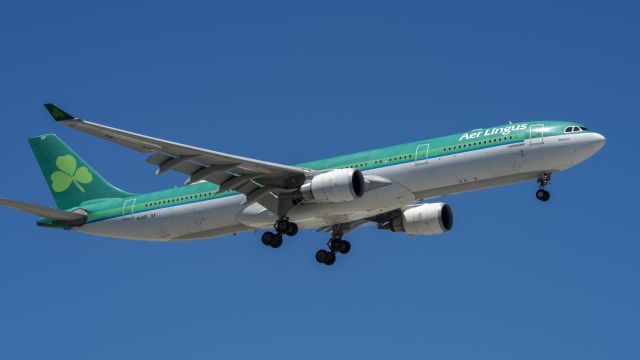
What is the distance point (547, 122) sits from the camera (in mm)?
47344

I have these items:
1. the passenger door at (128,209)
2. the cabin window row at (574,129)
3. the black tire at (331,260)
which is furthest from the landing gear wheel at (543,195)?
the passenger door at (128,209)

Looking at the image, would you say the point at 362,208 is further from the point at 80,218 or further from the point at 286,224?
the point at 80,218

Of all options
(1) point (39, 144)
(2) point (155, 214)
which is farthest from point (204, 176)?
(1) point (39, 144)

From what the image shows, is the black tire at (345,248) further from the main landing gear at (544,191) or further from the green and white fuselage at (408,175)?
the main landing gear at (544,191)

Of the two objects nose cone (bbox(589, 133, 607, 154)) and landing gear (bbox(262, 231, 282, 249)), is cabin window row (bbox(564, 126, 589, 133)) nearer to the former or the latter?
nose cone (bbox(589, 133, 607, 154))

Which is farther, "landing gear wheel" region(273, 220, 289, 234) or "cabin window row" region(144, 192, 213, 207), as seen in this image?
"cabin window row" region(144, 192, 213, 207)

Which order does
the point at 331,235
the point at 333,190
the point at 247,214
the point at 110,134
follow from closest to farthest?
the point at 110,134 → the point at 333,190 → the point at 247,214 → the point at 331,235

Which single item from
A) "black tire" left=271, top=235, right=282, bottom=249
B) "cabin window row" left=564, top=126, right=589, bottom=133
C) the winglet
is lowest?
"black tire" left=271, top=235, right=282, bottom=249

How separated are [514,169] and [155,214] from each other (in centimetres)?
Result: 1687

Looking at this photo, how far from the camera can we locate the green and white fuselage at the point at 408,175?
4659 cm

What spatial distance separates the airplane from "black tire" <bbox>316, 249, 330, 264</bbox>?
1.8 inches

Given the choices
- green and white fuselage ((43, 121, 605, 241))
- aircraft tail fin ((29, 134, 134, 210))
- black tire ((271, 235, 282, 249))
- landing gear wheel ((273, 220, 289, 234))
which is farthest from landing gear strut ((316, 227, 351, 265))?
aircraft tail fin ((29, 134, 134, 210))

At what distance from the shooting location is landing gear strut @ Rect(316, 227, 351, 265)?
53844mm

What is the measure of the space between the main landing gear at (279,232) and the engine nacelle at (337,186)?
2076 mm
